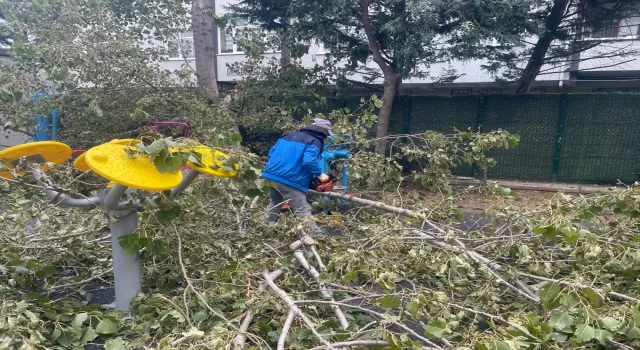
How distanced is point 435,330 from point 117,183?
1727 millimetres

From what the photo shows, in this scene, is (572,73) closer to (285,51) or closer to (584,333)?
(285,51)

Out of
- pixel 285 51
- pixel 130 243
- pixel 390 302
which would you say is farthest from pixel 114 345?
pixel 285 51

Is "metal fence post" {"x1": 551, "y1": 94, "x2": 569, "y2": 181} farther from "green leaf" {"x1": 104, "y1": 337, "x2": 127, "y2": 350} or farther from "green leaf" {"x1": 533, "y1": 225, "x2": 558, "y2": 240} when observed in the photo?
"green leaf" {"x1": 104, "y1": 337, "x2": 127, "y2": 350}

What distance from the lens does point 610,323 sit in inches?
80.7

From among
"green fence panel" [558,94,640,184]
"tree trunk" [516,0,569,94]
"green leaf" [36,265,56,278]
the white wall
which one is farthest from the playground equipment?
"green fence panel" [558,94,640,184]

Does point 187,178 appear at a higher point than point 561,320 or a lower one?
higher

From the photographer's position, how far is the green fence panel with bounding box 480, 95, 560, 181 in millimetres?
9406

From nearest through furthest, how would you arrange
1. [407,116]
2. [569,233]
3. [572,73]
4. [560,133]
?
Answer: 1. [569,233]
2. [560,133]
3. [407,116]
4. [572,73]

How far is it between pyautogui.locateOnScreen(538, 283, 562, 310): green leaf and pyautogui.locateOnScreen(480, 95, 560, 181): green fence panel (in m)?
7.68

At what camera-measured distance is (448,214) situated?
3.91 metres

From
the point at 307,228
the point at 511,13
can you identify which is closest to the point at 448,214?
the point at 307,228

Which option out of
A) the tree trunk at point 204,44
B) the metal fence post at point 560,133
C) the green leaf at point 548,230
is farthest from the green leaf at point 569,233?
the metal fence post at point 560,133

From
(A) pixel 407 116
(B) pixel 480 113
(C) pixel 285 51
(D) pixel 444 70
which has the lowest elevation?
(A) pixel 407 116

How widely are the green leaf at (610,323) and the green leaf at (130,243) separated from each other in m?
2.32
